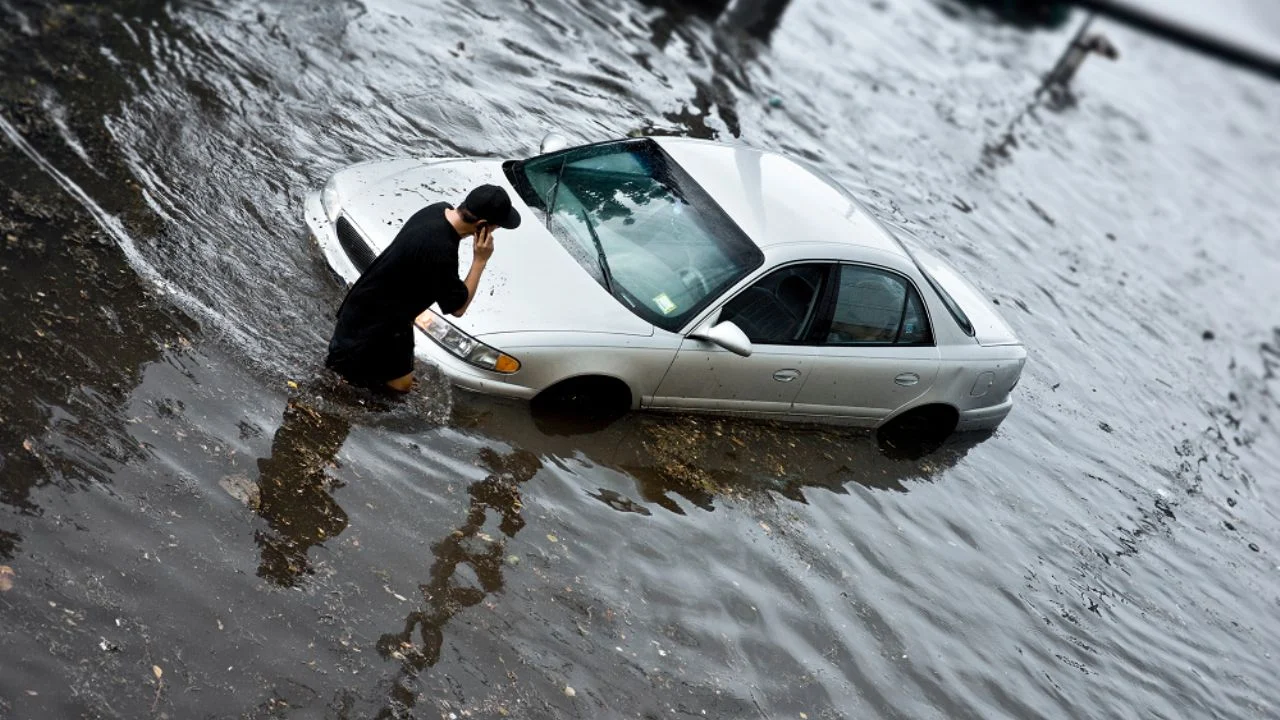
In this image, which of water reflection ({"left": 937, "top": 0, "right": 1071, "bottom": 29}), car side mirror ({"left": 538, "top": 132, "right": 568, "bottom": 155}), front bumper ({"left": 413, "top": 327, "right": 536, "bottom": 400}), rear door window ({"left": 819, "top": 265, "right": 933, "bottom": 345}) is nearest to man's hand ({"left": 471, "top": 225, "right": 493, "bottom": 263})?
front bumper ({"left": 413, "top": 327, "right": 536, "bottom": 400})

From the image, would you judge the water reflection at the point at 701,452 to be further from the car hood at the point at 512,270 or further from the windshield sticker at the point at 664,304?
the windshield sticker at the point at 664,304

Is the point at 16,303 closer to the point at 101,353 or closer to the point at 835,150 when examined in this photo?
the point at 101,353

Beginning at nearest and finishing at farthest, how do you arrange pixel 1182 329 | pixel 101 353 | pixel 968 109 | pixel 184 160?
pixel 101 353
pixel 184 160
pixel 1182 329
pixel 968 109

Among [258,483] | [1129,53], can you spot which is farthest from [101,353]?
[1129,53]

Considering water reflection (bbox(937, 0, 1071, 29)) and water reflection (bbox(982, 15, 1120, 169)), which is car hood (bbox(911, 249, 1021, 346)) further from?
water reflection (bbox(937, 0, 1071, 29))

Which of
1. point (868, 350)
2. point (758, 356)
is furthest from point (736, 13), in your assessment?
point (758, 356)

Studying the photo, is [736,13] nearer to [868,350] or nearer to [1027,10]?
[868,350]

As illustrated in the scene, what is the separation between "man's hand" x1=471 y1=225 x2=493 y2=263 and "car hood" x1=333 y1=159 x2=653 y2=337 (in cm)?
79

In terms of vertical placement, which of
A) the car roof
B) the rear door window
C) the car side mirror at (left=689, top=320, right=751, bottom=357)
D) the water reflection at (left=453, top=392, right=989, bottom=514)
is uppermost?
the car roof

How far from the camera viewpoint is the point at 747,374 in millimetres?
7664

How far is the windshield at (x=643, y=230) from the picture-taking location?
732 centimetres

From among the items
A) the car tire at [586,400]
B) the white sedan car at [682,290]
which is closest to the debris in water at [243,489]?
the white sedan car at [682,290]

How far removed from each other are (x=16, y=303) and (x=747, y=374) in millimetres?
4353

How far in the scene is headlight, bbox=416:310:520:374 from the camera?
680 centimetres
